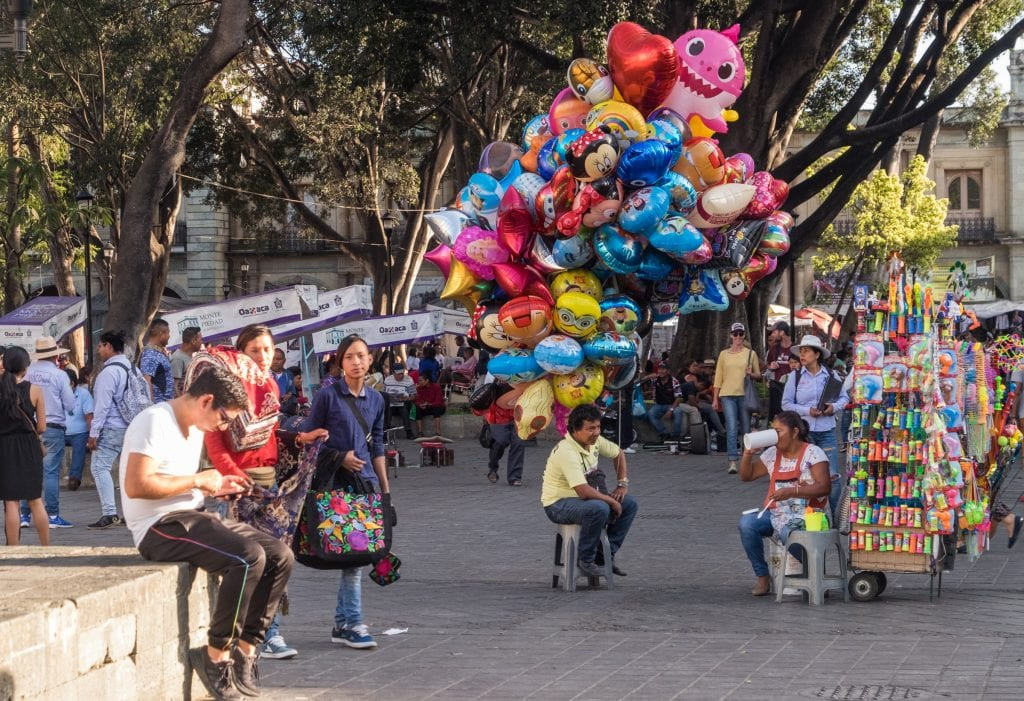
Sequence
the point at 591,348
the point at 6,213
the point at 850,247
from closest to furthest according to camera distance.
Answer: the point at 591,348 < the point at 6,213 < the point at 850,247

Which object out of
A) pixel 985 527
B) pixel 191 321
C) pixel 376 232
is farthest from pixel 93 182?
pixel 985 527

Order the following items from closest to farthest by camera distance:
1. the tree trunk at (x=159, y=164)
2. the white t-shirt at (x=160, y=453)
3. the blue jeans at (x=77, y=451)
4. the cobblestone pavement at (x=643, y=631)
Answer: the white t-shirt at (x=160, y=453) < the cobblestone pavement at (x=643, y=631) < the blue jeans at (x=77, y=451) < the tree trunk at (x=159, y=164)

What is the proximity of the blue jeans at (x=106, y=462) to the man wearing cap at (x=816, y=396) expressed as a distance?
20.8 ft

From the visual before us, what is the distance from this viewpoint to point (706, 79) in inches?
463

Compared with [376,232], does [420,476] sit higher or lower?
lower

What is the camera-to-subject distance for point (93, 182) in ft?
101

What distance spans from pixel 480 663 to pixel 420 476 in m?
11.5

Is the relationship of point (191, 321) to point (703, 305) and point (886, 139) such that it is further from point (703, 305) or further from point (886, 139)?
point (886, 139)

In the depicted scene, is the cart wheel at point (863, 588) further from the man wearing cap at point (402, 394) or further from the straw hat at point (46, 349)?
the man wearing cap at point (402, 394)

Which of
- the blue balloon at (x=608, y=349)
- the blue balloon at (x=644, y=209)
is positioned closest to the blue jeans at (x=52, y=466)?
the blue balloon at (x=608, y=349)

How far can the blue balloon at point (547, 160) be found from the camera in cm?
1155

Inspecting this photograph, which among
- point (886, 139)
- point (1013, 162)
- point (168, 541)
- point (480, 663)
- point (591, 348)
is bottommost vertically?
point (480, 663)

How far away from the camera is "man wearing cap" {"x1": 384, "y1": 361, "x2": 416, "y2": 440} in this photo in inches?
950

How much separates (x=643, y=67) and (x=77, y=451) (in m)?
8.05
